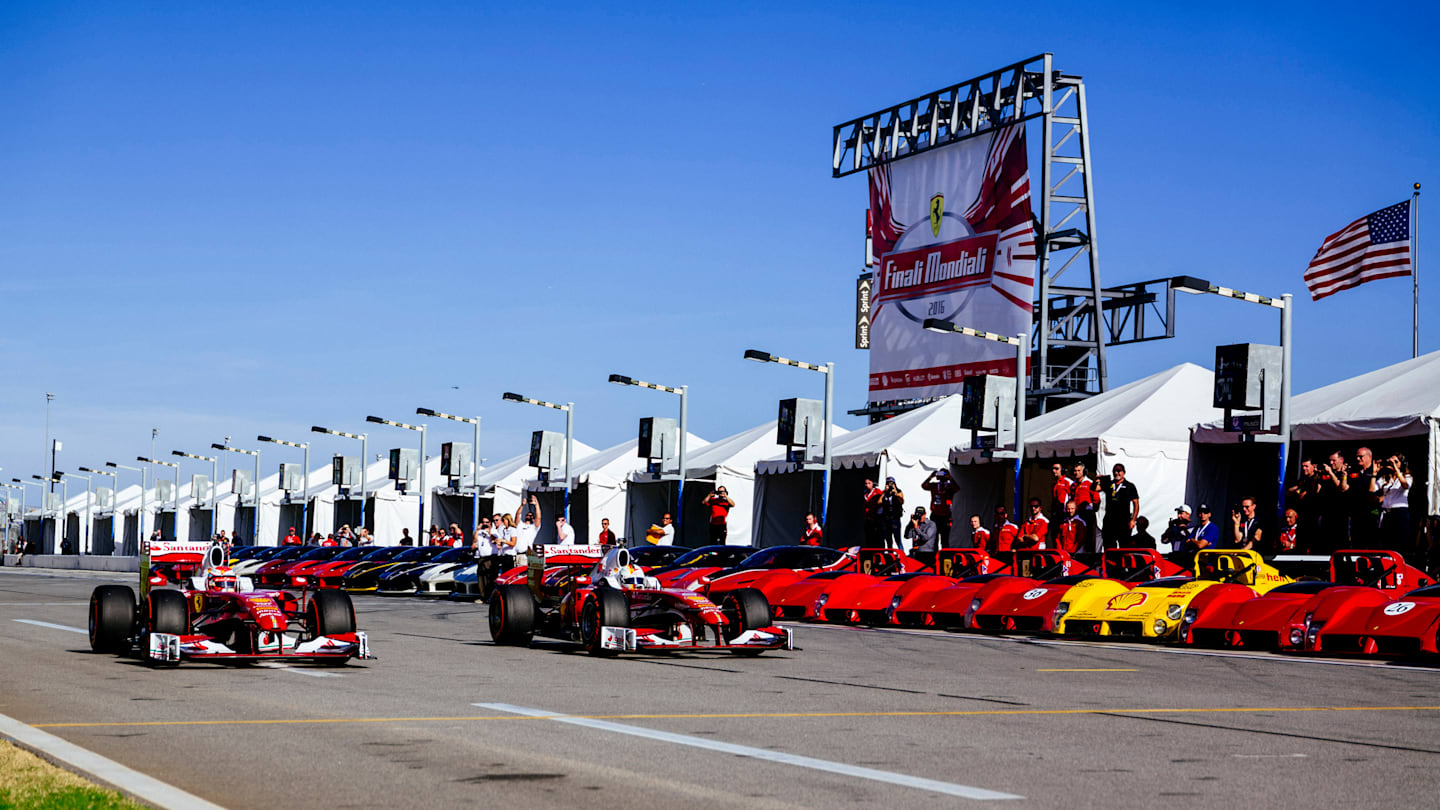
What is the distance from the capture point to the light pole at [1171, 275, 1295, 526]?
25.1 metres

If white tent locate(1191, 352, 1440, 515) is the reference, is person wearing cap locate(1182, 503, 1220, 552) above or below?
below

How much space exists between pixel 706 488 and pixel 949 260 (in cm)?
1026

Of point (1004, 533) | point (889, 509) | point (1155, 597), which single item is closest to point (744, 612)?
point (1155, 597)

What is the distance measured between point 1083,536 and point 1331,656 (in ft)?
29.9

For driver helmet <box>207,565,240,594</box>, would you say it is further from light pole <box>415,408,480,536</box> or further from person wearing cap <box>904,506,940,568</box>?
light pole <box>415,408,480,536</box>

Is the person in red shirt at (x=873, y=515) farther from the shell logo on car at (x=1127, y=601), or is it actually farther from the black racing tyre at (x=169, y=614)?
the black racing tyre at (x=169, y=614)

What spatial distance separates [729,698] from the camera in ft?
38.8

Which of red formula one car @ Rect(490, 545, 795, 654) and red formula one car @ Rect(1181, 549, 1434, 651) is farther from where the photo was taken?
red formula one car @ Rect(1181, 549, 1434, 651)

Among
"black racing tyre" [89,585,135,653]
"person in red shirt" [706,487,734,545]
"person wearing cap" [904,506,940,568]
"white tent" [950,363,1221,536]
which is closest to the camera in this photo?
"black racing tyre" [89,585,135,653]

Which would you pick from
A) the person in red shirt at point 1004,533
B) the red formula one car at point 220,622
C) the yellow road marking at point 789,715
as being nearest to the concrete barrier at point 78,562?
the person in red shirt at point 1004,533

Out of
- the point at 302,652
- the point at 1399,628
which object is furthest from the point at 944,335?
the point at 302,652

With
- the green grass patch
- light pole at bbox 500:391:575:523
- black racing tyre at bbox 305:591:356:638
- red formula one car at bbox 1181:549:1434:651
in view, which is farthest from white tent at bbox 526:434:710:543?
the green grass patch

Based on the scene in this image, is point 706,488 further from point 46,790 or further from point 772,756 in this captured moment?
point 46,790

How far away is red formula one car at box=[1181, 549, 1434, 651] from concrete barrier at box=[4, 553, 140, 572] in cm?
4610
